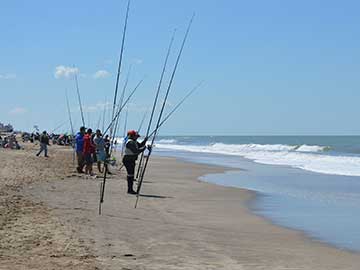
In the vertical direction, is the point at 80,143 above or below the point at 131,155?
→ above

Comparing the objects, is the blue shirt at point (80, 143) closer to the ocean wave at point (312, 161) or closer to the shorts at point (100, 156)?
the shorts at point (100, 156)

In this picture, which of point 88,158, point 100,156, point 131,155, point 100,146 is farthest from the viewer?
point 100,156

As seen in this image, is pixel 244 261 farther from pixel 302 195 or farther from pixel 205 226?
pixel 302 195

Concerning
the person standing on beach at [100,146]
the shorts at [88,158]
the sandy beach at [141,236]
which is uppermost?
the person standing on beach at [100,146]

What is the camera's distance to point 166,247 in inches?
295

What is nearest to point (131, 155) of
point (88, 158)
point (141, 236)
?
point (88, 158)

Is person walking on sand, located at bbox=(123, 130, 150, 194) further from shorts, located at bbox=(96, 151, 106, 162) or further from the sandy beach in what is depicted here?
shorts, located at bbox=(96, 151, 106, 162)

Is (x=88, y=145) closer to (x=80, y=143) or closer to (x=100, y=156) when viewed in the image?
(x=80, y=143)

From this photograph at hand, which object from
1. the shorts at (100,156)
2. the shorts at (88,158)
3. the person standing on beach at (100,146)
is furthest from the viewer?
the shorts at (100,156)

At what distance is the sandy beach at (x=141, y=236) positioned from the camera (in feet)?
21.8

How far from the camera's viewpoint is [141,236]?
8.21m

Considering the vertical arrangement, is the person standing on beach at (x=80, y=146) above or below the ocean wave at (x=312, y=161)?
Answer: above

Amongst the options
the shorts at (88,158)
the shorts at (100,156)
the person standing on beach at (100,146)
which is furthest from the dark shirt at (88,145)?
the shorts at (100,156)

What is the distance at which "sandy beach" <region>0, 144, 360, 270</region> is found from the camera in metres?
6.64
